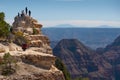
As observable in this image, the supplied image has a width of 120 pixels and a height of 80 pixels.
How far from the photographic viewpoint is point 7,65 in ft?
121

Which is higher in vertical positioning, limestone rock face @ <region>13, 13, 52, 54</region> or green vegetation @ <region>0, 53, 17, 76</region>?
limestone rock face @ <region>13, 13, 52, 54</region>

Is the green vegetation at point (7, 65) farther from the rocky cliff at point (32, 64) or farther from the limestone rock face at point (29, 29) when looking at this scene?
the limestone rock face at point (29, 29)

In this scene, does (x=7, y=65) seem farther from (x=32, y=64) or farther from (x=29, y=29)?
(x=29, y=29)

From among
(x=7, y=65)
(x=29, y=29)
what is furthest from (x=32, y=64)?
(x=29, y=29)

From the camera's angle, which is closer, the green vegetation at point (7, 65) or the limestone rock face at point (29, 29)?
Answer: the green vegetation at point (7, 65)

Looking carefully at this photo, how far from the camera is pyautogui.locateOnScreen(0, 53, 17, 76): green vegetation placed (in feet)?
118

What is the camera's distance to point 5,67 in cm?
3647

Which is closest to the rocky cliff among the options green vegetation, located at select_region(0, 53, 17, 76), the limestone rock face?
green vegetation, located at select_region(0, 53, 17, 76)

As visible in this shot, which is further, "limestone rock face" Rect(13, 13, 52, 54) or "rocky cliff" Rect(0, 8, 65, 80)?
"limestone rock face" Rect(13, 13, 52, 54)

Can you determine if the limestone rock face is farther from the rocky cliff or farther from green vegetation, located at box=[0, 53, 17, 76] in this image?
green vegetation, located at box=[0, 53, 17, 76]

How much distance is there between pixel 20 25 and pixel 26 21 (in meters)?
1.63

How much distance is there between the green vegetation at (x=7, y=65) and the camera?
35.9 meters

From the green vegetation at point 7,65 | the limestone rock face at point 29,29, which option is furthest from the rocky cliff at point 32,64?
the limestone rock face at point 29,29

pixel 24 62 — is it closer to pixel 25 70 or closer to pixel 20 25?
pixel 25 70
